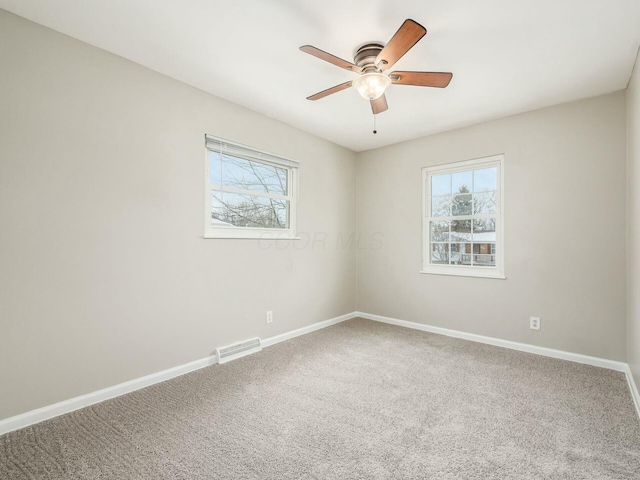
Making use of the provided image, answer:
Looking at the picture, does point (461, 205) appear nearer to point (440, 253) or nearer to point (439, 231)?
point (439, 231)

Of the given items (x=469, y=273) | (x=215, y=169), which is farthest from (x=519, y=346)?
(x=215, y=169)

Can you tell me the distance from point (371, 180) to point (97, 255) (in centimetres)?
339

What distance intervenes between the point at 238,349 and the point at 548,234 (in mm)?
3252

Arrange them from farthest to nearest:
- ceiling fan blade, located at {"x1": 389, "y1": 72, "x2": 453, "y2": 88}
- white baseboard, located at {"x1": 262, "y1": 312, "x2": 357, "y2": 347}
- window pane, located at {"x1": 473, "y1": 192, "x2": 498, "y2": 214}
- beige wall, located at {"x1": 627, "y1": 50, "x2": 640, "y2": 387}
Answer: window pane, located at {"x1": 473, "y1": 192, "x2": 498, "y2": 214}
white baseboard, located at {"x1": 262, "y1": 312, "x2": 357, "y2": 347}
beige wall, located at {"x1": 627, "y1": 50, "x2": 640, "y2": 387}
ceiling fan blade, located at {"x1": 389, "y1": 72, "x2": 453, "y2": 88}

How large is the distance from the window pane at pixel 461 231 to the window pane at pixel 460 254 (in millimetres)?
67

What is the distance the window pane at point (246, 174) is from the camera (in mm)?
3021

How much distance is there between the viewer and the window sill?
11.4ft

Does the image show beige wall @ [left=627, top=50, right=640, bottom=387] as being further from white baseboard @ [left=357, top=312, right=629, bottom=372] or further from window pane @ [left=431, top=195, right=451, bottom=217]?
window pane @ [left=431, top=195, right=451, bottom=217]

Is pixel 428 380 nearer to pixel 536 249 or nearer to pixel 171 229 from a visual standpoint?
pixel 536 249

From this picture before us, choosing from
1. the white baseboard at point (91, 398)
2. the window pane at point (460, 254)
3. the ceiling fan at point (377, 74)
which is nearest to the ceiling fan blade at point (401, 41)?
the ceiling fan at point (377, 74)

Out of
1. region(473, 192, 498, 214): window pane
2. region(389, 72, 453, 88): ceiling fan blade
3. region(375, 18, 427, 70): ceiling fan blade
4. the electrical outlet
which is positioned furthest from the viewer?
region(473, 192, 498, 214): window pane

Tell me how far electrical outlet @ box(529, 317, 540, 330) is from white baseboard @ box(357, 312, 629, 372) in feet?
0.62

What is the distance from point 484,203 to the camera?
11.9 ft

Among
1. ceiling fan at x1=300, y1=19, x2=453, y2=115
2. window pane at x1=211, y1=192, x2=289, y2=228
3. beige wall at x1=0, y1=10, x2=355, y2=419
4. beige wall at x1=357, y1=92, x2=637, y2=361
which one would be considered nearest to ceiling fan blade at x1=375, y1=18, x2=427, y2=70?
ceiling fan at x1=300, y1=19, x2=453, y2=115
